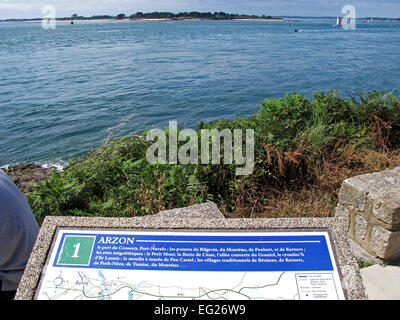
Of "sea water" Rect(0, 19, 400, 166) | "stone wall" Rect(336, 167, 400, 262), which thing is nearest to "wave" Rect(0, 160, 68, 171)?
"sea water" Rect(0, 19, 400, 166)

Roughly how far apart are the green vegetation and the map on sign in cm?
195

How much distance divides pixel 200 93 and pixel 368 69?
11888mm

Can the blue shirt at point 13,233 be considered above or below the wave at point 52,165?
above

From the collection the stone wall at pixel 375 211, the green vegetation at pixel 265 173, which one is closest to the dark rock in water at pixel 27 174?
the green vegetation at pixel 265 173

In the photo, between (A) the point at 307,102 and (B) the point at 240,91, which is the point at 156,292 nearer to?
(A) the point at 307,102

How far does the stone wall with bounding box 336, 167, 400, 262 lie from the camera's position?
3078 mm

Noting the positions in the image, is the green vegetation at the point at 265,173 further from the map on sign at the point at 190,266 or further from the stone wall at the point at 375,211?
the map on sign at the point at 190,266

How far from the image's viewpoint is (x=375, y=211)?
3.17 metres

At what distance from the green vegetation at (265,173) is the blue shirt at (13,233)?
5.86 feet

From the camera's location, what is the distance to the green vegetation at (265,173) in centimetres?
432

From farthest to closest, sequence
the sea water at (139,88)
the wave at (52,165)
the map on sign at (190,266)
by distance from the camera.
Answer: the sea water at (139,88)
the wave at (52,165)
the map on sign at (190,266)

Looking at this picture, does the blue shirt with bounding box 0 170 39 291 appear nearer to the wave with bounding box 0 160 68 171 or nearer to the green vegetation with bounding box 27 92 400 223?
the green vegetation with bounding box 27 92 400 223

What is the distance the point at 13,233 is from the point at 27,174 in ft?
26.0
